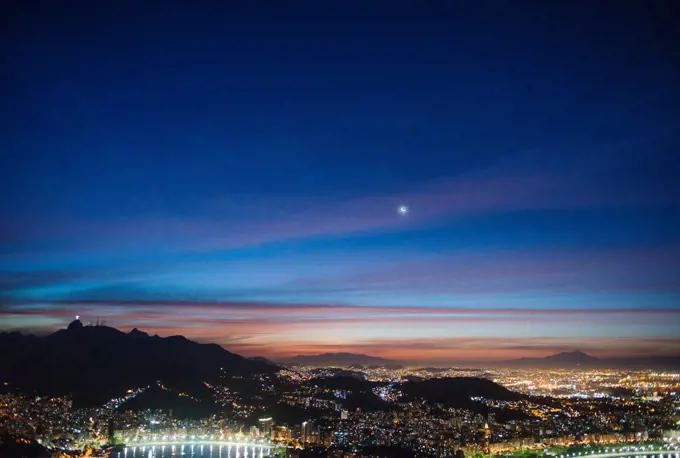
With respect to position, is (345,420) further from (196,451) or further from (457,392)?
(457,392)

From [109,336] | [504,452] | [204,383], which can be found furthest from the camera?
[109,336]

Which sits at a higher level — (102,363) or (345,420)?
(102,363)

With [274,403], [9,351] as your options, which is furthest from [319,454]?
[9,351]

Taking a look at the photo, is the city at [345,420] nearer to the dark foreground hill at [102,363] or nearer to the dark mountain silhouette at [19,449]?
the dark foreground hill at [102,363]

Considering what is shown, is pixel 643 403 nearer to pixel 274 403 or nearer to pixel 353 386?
pixel 353 386

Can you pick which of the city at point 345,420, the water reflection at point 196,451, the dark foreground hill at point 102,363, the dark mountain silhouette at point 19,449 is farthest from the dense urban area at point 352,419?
the dark mountain silhouette at point 19,449

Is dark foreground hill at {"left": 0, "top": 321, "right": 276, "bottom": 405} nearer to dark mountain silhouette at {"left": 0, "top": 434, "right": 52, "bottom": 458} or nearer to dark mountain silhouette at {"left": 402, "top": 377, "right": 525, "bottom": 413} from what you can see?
dark mountain silhouette at {"left": 0, "top": 434, "right": 52, "bottom": 458}

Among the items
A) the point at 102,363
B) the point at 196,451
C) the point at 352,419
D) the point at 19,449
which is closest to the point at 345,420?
the point at 352,419

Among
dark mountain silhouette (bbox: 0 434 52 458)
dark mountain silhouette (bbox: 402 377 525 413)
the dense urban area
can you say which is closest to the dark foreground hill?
the dense urban area
